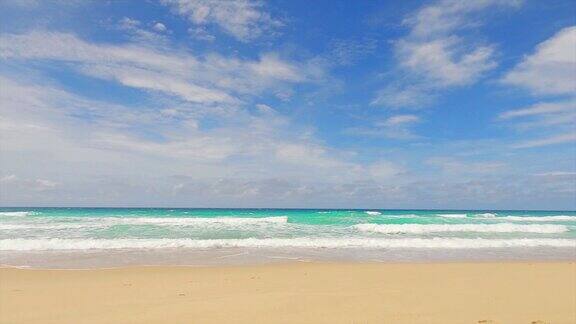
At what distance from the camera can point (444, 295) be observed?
6168mm

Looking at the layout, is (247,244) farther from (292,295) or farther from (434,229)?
(434,229)

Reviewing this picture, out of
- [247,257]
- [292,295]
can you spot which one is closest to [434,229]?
[247,257]

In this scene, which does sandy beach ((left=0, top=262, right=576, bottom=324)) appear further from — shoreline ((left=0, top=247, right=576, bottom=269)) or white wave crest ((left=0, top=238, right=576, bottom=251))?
white wave crest ((left=0, top=238, right=576, bottom=251))

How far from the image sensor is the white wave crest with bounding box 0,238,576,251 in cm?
1270

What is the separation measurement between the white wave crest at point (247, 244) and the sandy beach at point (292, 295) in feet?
14.2

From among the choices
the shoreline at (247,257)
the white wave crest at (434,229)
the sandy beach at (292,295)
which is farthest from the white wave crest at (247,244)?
the white wave crest at (434,229)

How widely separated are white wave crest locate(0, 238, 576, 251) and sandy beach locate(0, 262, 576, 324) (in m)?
4.34

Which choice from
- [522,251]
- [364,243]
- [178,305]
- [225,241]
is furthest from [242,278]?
[522,251]

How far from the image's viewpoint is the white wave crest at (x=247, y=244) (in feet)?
41.7

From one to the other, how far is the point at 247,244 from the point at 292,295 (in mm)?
7800

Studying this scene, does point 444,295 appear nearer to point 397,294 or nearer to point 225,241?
point 397,294

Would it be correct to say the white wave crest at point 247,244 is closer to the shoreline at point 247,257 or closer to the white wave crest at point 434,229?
the shoreline at point 247,257

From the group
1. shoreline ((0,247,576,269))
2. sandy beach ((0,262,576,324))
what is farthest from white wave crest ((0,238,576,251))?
sandy beach ((0,262,576,324))

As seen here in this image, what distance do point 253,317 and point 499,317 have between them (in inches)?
139
